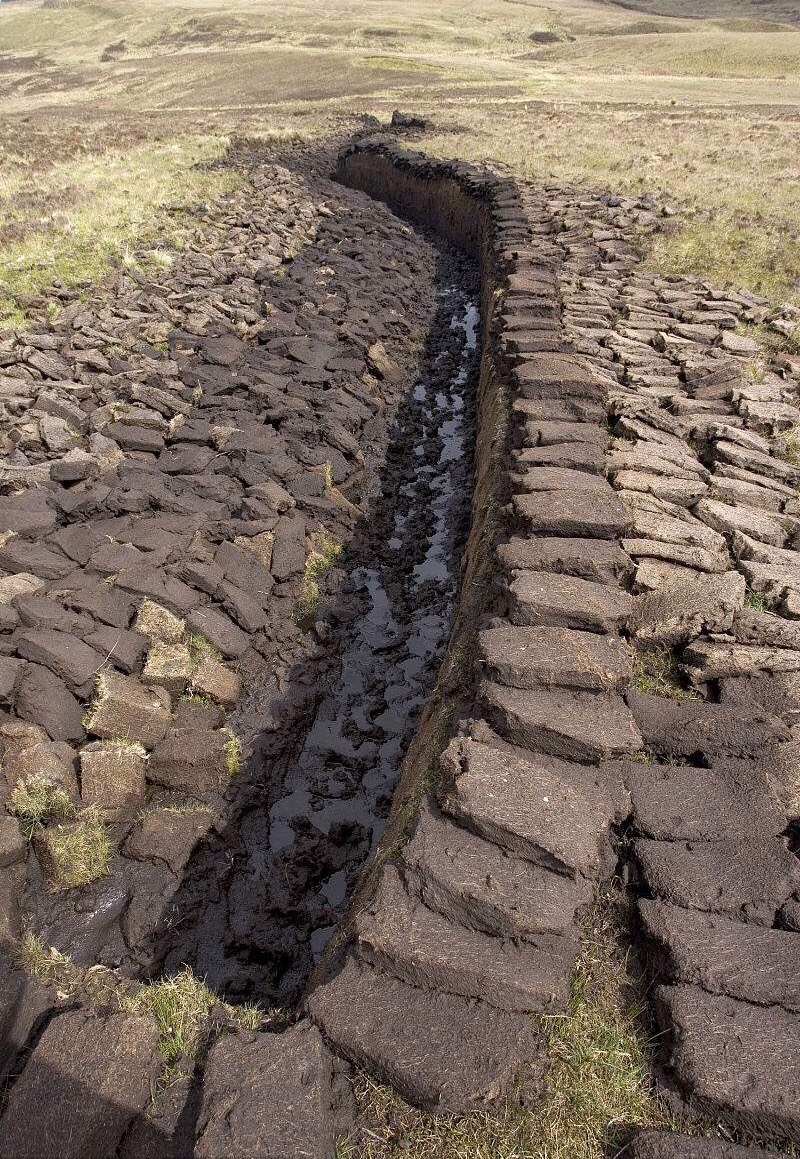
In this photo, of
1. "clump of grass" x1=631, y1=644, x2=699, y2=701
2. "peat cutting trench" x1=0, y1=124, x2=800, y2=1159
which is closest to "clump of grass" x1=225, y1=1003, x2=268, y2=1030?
"peat cutting trench" x1=0, y1=124, x2=800, y2=1159

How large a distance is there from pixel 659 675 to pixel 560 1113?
265 centimetres

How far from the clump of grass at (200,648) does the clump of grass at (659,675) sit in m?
3.45

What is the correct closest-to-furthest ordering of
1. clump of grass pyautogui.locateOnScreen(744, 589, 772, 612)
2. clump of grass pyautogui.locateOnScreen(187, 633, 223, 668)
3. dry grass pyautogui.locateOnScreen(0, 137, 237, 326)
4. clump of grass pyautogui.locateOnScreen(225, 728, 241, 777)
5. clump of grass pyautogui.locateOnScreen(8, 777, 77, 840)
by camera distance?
1. clump of grass pyautogui.locateOnScreen(8, 777, 77, 840)
2. clump of grass pyautogui.locateOnScreen(744, 589, 772, 612)
3. clump of grass pyautogui.locateOnScreen(225, 728, 241, 777)
4. clump of grass pyautogui.locateOnScreen(187, 633, 223, 668)
5. dry grass pyautogui.locateOnScreen(0, 137, 237, 326)

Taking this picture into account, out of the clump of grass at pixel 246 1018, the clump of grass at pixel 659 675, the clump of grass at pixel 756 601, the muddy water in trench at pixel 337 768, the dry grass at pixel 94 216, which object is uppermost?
the dry grass at pixel 94 216

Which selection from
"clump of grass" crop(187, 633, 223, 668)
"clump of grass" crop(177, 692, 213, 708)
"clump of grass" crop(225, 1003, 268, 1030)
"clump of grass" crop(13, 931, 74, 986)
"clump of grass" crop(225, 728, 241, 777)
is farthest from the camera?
"clump of grass" crop(187, 633, 223, 668)

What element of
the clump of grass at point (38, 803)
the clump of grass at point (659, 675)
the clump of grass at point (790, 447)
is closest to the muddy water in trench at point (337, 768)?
the clump of grass at point (38, 803)

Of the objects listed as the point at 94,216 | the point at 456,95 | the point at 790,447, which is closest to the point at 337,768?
the point at 790,447

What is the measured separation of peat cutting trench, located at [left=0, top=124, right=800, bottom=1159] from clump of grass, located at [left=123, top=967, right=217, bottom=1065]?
0.02m

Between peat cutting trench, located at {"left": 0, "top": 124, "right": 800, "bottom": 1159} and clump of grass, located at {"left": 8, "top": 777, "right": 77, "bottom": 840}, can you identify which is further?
clump of grass, located at {"left": 8, "top": 777, "right": 77, "bottom": 840}

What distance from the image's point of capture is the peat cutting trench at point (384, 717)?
114 inches

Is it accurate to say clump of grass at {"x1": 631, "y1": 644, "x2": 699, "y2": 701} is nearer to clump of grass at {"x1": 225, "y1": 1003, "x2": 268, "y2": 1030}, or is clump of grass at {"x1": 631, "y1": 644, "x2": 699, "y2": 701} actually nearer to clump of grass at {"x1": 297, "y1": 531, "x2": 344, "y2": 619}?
clump of grass at {"x1": 225, "y1": 1003, "x2": 268, "y2": 1030}

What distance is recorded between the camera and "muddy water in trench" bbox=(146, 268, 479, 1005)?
463cm

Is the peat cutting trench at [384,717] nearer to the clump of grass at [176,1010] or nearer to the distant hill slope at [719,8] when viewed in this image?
the clump of grass at [176,1010]

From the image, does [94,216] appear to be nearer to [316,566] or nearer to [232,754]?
[316,566]
